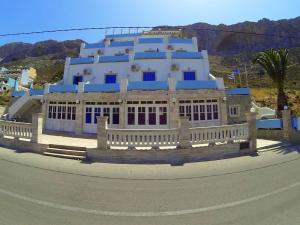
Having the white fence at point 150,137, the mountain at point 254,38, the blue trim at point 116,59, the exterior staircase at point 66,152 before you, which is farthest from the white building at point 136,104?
the mountain at point 254,38

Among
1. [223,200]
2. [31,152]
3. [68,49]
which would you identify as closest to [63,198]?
[223,200]

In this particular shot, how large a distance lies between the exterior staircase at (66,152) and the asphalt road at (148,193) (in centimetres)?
111

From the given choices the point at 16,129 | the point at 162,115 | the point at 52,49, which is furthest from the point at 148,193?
the point at 52,49

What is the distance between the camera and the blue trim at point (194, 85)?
20.6 m

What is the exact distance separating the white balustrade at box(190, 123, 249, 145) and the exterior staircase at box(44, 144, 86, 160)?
519 cm

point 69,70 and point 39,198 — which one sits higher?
point 69,70

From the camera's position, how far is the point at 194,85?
20.7 metres

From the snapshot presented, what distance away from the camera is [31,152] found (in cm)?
1215

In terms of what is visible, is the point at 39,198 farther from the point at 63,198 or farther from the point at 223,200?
the point at 223,200

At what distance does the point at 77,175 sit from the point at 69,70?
22.3m

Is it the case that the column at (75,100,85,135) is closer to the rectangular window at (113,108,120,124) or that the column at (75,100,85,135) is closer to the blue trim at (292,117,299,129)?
the rectangular window at (113,108,120,124)

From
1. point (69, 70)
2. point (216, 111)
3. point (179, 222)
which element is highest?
point (69, 70)

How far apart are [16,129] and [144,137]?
291 inches

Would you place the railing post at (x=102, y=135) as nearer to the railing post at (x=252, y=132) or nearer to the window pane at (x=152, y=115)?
the railing post at (x=252, y=132)
